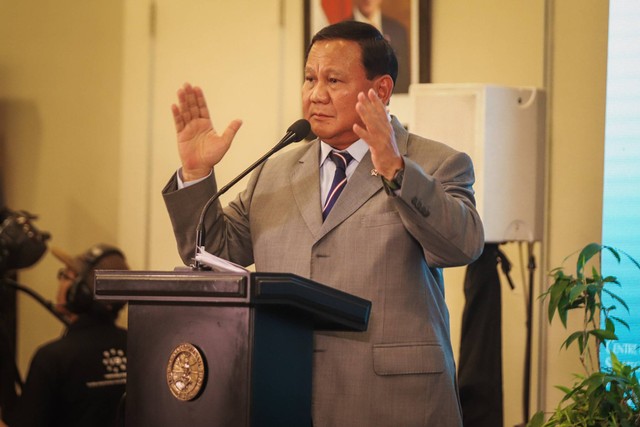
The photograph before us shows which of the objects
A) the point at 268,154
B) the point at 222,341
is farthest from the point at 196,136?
the point at 222,341

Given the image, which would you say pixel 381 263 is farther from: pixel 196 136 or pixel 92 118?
pixel 92 118

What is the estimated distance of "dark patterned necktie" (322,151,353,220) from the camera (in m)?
2.46

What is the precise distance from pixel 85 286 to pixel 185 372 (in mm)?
2318

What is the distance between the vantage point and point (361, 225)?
2.37m

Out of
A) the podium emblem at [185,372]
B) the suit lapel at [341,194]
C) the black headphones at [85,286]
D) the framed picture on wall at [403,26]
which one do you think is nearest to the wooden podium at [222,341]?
the podium emblem at [185,372]

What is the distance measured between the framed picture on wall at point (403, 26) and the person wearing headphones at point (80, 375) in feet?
5.88

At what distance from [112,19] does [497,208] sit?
2983 mm

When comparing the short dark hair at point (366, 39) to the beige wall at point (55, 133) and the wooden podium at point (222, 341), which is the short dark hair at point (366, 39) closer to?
the wooden podium at point (222, 341)

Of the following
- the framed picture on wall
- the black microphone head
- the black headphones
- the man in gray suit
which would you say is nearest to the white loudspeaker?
the framed picture on wall

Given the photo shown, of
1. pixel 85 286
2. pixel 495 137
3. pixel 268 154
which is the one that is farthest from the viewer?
pixel 85 286

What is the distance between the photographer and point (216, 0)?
5461mm

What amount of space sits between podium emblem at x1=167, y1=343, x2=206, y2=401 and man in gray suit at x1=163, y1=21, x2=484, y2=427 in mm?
478

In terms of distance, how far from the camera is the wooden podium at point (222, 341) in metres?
1.82

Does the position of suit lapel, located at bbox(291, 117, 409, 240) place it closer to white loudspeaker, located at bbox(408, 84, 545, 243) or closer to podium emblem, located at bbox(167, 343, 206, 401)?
podium emblem, located at bbox(167, 343, 206, 401)
